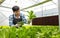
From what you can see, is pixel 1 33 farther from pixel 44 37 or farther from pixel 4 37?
pixel 44 37

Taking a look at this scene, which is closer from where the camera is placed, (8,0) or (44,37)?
(44,37)

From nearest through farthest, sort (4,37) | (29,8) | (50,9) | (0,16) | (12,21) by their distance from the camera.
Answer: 1. (4,37)
2. (12,21)
3. (50,9)
4. (0,16)
5. (29,8)

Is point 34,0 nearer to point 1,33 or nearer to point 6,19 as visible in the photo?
point 6,19

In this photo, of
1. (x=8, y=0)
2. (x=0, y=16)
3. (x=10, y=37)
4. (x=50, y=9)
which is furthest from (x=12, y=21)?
(x=8, y=0)

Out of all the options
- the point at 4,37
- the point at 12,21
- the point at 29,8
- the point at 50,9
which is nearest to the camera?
the point at 4,37

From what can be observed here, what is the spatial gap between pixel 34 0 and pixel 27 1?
942 mm

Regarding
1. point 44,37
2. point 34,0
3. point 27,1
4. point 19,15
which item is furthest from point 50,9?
point 44,37

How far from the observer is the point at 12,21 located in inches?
166

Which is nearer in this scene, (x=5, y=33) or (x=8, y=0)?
(x=5, y=33)

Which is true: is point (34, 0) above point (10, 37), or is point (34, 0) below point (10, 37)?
above

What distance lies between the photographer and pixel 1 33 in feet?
1.53

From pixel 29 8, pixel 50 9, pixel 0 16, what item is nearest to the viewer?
pixel 50 9

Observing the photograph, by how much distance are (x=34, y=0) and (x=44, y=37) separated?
1132cm

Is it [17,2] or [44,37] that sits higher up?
[17,2]
